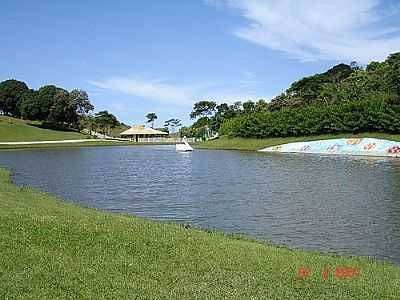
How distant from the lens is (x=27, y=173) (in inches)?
1679

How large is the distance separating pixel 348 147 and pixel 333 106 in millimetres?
15500

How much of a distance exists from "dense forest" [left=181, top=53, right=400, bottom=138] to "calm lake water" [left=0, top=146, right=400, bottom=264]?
136 feet

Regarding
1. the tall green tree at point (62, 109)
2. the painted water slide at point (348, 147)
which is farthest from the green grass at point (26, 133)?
the painted water slide at point (348, 147)

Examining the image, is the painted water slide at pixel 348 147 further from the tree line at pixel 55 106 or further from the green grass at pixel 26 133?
the tree line at pixel 55 106

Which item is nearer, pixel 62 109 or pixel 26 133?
pixel 26 133

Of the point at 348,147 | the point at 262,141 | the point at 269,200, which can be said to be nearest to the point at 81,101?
the point at 262,141

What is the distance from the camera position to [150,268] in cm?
978

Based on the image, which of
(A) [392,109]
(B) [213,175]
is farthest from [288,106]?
(B) [213,175]

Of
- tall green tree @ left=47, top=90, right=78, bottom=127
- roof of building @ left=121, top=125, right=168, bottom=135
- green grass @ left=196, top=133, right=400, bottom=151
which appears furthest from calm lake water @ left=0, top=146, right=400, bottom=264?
roof of building @ left=121, top=125, right=168, bottom=135

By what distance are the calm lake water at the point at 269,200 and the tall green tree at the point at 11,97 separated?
13125cm

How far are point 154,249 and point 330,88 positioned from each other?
4452 inches

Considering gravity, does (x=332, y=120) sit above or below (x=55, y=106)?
below

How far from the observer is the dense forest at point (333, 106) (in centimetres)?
8175

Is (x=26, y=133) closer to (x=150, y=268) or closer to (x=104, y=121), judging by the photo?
(x=104, y=121)
